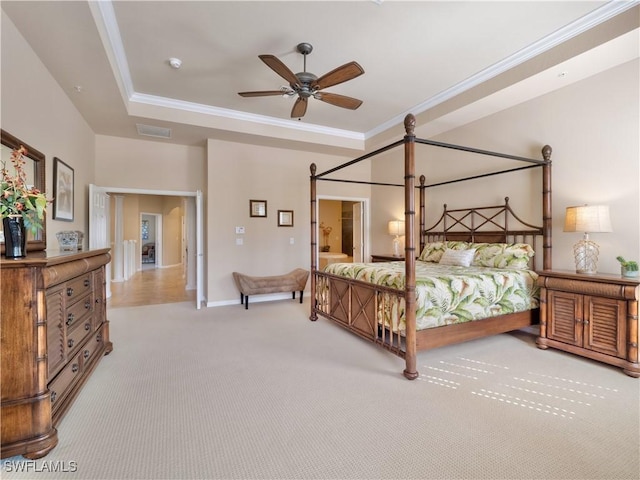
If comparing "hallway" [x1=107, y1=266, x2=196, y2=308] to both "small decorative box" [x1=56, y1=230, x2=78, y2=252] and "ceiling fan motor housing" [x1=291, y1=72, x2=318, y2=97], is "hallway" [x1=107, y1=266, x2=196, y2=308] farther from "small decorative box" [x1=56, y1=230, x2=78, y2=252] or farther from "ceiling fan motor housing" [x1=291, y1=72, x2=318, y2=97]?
"ceiling fan motor housing" [x1=291, y1=72, x2=318, y2=97]

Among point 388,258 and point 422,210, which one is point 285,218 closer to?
point 388,258

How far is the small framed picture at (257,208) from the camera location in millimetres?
5652

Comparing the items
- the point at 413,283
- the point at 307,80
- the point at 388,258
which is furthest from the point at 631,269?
the point at 307,80

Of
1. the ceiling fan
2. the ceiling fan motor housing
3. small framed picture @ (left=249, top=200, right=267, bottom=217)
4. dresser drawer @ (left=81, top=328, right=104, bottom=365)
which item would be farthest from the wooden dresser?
small framed picture @ (left=249, top=200, right=267, bottom=217)

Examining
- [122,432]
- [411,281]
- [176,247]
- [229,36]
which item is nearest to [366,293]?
[411,281]

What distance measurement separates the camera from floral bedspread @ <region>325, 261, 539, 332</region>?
9.52 ft

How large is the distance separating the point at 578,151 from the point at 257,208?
464 cm

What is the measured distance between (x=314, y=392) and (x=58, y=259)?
6.48 ft

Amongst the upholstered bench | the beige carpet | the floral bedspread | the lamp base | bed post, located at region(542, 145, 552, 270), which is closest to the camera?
the beige carpet

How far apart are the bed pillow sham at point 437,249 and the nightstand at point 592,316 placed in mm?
1202

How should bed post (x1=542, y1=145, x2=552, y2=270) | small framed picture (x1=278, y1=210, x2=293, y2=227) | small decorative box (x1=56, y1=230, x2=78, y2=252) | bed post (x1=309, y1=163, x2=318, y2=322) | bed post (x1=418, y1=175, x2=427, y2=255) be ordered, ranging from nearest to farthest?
1. small decorative box (x1=56, y1=230, x2=78, y2=252)
2. bed post (x1=542, y1=145, x2=552, y2=270)
3. bed post (x1=309, y1=163, x2=318, y2=322)
4. bed post (x1=418, y1=175, x2=427, y2=255)
5. small framed picture (x1=278, y1=210, x2=293, y2=227)

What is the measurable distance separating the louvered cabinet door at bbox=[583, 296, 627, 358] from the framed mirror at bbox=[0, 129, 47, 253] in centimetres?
477

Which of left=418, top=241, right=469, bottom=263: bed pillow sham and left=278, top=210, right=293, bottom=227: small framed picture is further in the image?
left=278, top=210, right=293, bottom=227: small framed picture

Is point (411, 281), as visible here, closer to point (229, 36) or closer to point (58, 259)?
point (58, 259)
